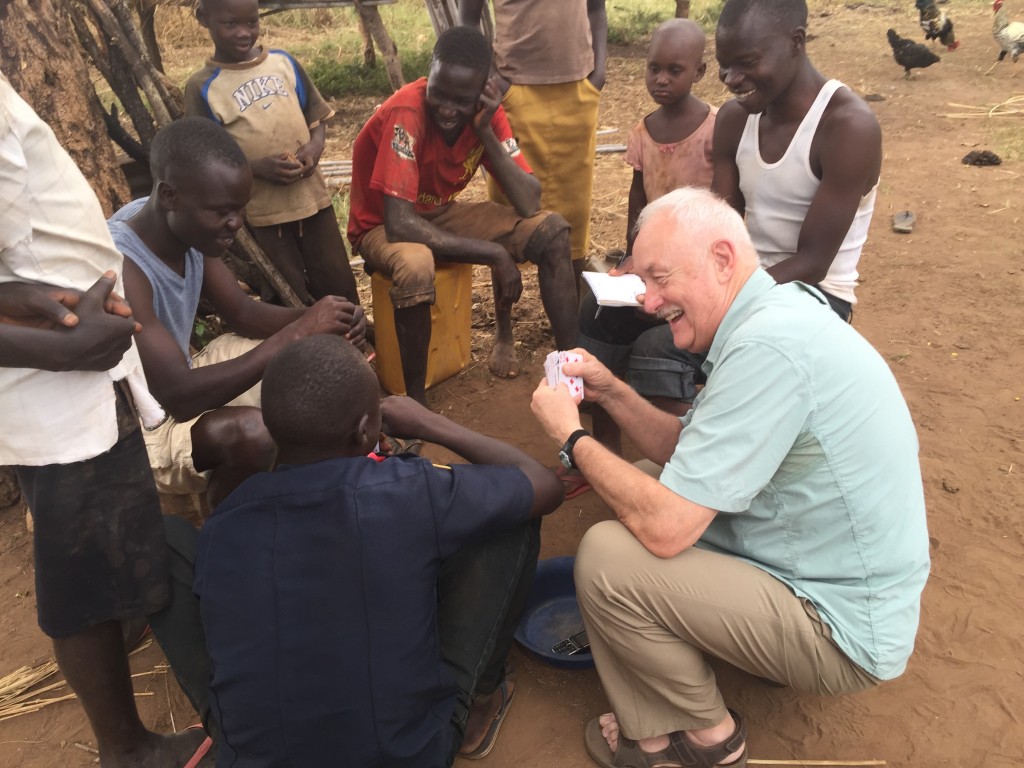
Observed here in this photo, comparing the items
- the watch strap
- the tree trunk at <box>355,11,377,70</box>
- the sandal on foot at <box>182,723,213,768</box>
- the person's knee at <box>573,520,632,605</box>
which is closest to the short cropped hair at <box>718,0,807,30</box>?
the watch strap

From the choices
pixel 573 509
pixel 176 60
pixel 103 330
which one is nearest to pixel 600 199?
pixel 573 509

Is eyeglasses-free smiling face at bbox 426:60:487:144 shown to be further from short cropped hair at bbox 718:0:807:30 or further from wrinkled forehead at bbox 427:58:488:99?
short cropped hair at bbox 718:0:807:30

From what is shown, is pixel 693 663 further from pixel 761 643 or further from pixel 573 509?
pixel 573 509

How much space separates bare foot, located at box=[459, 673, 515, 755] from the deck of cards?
95cm

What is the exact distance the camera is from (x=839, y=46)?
11.5 metres

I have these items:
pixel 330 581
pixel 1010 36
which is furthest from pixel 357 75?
pixel 330 581

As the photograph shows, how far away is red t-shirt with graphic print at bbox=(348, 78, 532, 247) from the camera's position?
3.55 m

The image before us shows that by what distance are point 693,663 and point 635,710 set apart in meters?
0.23

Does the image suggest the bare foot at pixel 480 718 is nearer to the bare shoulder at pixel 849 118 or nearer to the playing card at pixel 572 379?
the playing card at pixel 572 379

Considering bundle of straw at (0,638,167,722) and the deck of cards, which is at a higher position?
the deck of cards

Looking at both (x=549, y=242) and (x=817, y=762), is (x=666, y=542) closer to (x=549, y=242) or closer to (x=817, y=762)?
(x=817, y=762)

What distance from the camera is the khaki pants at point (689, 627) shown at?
202 cm

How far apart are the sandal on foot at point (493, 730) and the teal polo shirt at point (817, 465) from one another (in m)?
0.92

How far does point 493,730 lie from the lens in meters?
2.39
